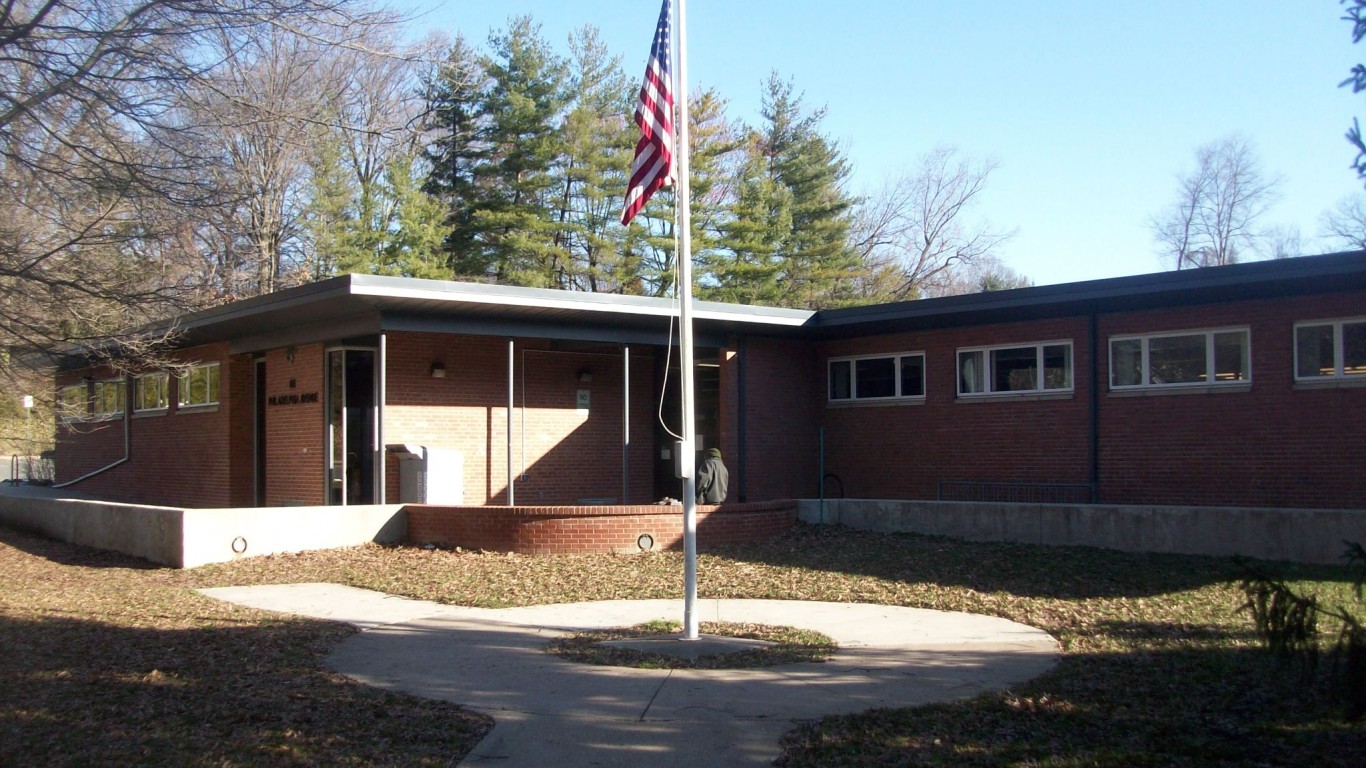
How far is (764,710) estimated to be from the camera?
7.60 m

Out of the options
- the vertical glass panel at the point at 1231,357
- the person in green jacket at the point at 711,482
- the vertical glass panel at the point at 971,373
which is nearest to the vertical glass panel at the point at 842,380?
the vertical glass panel at the point at 971,373

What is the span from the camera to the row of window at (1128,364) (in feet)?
50.3

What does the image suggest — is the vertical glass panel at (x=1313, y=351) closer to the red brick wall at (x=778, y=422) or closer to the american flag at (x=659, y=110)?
the red brick wall at (x=778, y=422)

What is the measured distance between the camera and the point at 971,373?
19453 mm

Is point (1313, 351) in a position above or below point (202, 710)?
above

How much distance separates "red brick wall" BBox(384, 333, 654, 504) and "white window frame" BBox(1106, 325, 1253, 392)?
8232 mm

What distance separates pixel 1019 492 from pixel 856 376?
3.87m

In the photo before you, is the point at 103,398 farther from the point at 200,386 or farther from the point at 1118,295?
the point at 1118,295

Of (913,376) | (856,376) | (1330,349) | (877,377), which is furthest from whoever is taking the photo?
(856,376)

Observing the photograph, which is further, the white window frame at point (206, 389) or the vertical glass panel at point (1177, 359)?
the white window frame at point (206, 389)

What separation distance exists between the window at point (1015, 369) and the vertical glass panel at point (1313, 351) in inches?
131

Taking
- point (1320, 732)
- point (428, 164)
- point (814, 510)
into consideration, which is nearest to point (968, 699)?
point (1320, 732)

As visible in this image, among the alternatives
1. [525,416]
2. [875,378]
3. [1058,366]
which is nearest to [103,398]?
[525,416]

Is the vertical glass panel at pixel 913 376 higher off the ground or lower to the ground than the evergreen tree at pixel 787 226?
lower
